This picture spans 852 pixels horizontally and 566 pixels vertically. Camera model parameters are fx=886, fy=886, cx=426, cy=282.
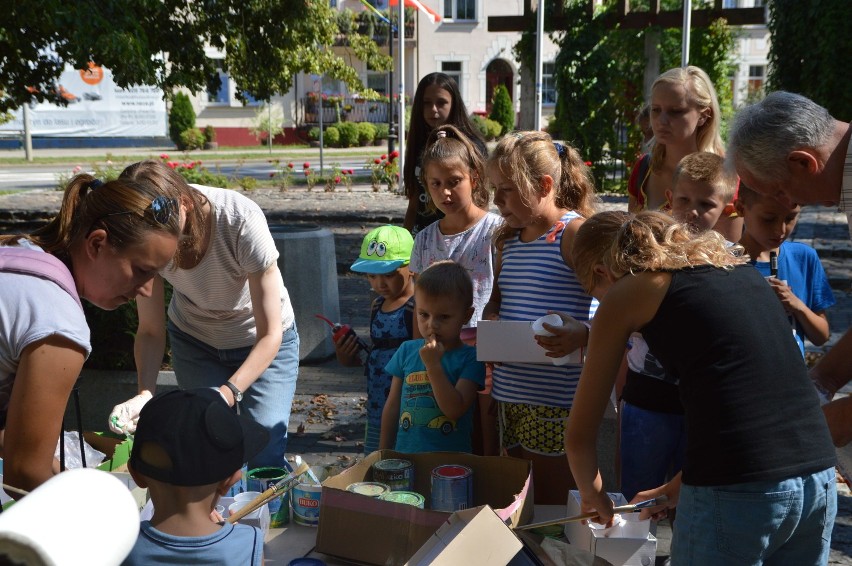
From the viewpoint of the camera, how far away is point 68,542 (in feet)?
2.57

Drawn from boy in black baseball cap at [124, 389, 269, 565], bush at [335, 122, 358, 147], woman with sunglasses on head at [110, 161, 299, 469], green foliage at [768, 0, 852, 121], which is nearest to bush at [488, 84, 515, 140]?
bush at [335, 122, 358, 147]

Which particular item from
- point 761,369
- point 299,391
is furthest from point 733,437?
point 299,391

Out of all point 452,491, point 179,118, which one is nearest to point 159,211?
point 452,491

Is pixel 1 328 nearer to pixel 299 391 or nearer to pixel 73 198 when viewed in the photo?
pixel 73 198

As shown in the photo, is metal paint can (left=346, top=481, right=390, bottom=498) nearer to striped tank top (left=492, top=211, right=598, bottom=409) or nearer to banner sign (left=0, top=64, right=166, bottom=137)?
striped tank top (left=492, top=211, right=598, bottom=409)

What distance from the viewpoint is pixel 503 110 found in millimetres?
35531

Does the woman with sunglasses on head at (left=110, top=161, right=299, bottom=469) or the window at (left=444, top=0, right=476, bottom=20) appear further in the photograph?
the window at (left=444, top=0, right=476, bottom=20)

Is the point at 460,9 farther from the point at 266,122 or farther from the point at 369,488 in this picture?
the point at 369,488

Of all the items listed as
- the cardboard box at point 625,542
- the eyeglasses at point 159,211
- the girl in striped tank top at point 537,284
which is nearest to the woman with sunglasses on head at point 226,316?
the eyeglasses at point 159,211

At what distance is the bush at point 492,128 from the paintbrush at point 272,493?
31.2 metres

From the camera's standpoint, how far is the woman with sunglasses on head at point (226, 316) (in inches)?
115

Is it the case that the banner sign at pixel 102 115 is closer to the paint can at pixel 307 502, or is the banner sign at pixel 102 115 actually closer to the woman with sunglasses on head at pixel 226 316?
the woman with sunglasses on head at pixel 226 316

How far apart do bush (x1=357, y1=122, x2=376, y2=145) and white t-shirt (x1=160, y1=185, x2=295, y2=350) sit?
3309 centimetres

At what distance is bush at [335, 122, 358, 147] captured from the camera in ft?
116
